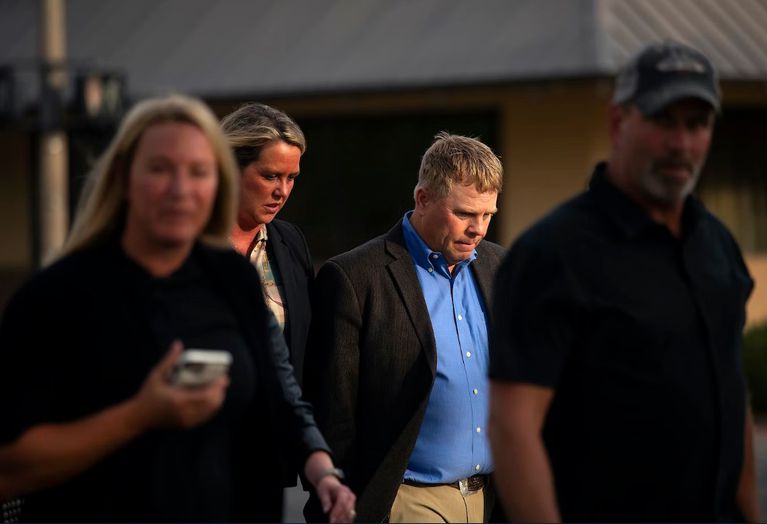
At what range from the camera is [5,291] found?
23.3 m

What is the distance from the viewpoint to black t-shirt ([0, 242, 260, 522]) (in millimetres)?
3090

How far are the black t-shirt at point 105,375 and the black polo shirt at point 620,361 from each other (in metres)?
0.69

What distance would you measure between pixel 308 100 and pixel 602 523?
1590 cm

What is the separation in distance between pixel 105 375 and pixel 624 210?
119cm

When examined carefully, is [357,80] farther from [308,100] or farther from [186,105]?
[186,105]

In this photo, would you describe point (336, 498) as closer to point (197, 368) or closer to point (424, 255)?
point (197, 368)

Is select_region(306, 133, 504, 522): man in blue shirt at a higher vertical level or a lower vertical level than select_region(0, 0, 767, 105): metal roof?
lower

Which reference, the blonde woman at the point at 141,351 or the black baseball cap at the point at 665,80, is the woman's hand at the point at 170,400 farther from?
the black baseball cap at the point at 665,80

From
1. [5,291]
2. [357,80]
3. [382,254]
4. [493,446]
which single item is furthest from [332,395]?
[5,291]

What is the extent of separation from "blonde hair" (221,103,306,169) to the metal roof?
35.3 ft

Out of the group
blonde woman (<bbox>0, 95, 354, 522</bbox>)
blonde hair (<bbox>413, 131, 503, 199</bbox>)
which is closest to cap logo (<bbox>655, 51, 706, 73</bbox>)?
blonde woman (<bbox>0, 95, 354, 522</bbox>)

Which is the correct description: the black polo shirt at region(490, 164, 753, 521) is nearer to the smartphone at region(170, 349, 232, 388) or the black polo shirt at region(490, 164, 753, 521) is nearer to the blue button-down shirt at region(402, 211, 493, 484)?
the smartphone at region(170, 349, 232, 388)

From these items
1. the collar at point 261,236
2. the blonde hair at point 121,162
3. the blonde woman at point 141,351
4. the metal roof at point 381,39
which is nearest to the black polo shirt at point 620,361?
the blonde woman at point 141,351

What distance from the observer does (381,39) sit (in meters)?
18.0
